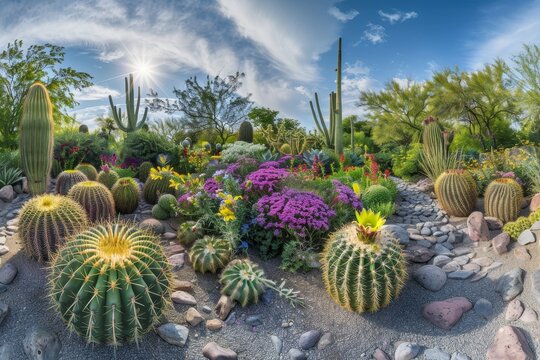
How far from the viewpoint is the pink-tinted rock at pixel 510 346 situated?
3.32 metres

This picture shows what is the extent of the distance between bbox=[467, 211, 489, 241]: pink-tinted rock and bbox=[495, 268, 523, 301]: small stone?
3.63ft

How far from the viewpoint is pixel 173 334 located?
3.32 metres

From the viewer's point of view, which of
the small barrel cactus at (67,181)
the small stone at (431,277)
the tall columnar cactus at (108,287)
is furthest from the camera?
the small barrel cactus at (67,181)

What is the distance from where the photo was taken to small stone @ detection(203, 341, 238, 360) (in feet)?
10.6

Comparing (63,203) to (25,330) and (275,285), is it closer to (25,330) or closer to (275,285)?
(25,330)

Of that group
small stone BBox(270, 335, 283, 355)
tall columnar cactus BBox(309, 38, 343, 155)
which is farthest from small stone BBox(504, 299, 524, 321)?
tall columnar cactus BBox(309, 38, 343, 155)

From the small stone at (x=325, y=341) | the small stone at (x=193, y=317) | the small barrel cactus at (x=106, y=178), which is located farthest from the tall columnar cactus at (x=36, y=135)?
the small stone at (x=325, y=341)

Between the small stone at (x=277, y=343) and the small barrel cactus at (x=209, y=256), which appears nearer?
the small stone at (x=277, y=343)

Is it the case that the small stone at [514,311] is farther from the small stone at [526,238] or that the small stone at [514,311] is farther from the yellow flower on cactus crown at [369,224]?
the yellow flower on cactus crown at [369,224]

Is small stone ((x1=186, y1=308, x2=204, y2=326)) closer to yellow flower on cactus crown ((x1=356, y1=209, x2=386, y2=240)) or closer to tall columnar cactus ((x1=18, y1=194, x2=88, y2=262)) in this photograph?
tall columnar cactus ((x1=18, y1=194, x2=88, y2=262))

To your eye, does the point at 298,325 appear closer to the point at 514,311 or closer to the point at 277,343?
the point at 277,343

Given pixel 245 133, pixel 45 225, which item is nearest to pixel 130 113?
pixel 245 133

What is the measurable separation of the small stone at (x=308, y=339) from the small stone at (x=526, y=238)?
2.76 metres

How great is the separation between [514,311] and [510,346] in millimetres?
484
